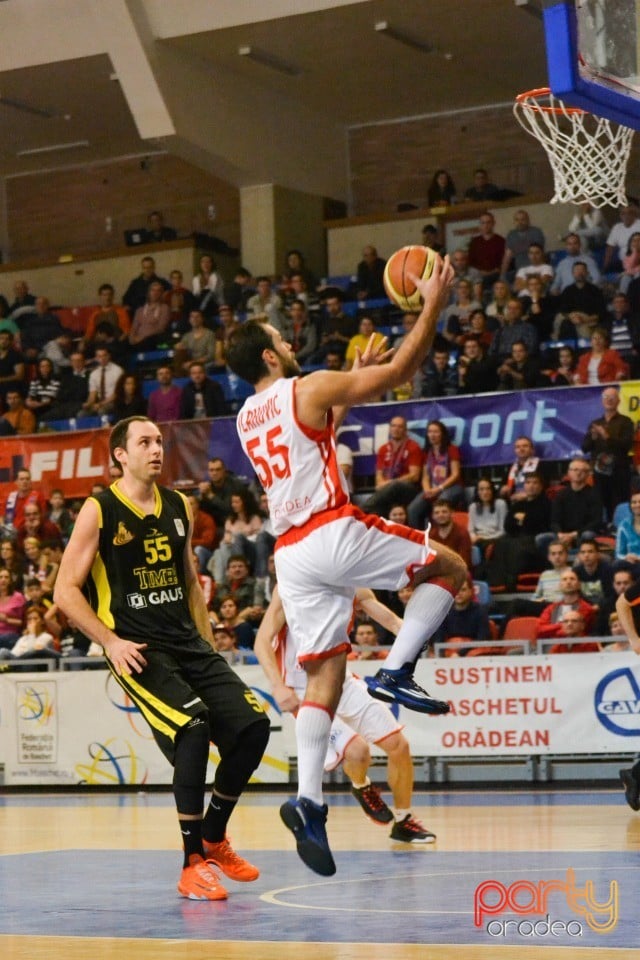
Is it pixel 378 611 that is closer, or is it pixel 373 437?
pixel 378 611

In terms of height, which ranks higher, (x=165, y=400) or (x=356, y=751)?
(x=165, y=400)

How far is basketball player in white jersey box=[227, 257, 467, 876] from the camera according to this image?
6551 millimetres

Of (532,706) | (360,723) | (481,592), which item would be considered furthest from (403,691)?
(481,592)

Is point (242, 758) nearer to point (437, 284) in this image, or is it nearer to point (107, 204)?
point (437, 284)

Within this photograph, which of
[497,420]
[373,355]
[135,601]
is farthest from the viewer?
[497,420]

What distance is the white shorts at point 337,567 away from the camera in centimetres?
656

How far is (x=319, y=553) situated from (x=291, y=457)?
0.43 meters

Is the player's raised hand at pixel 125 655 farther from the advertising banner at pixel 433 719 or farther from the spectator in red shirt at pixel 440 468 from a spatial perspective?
the spectator in red shirt at pixel 440 468

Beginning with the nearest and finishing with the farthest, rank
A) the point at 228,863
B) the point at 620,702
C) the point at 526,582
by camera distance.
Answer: the point at 228,863, the point at 620,702, the point at 526,582

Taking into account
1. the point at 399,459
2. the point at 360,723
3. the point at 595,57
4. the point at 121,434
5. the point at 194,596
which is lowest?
the point at 360,723

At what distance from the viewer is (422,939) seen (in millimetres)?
5508

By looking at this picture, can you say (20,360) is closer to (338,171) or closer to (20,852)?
(338,171)

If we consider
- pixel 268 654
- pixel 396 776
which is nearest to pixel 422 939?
pixel 268 654

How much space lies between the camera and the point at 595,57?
7.68m
